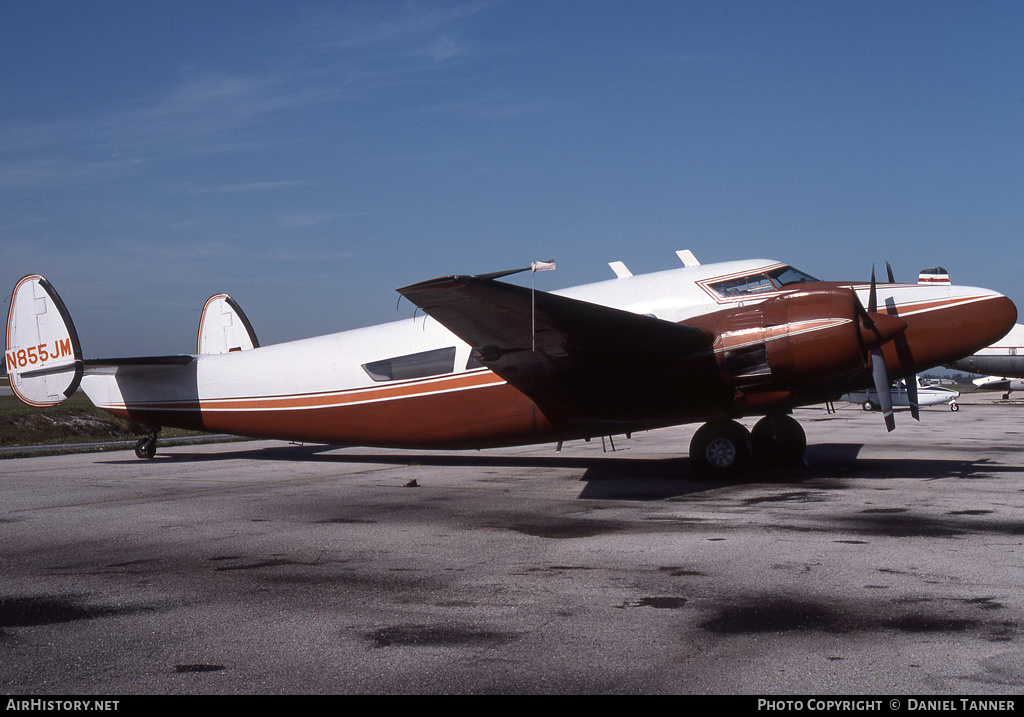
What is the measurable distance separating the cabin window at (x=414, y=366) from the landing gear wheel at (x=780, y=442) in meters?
6.04

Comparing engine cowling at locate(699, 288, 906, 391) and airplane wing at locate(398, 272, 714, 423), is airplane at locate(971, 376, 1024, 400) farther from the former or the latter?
airplane wing at locate(398, 272, 714, 423)

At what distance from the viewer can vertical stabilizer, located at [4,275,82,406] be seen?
741 inches

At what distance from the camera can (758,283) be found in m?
14.0

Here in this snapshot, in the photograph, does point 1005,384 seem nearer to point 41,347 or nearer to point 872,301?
point 872,301

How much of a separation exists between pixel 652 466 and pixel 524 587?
33.9 feet

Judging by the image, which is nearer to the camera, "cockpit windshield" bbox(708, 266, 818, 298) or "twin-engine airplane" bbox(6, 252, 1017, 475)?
"twin-engine airplane" bbox(6, 252, 1017, 475)

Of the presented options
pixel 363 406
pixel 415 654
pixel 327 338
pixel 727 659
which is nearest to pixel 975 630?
pixel 727 659

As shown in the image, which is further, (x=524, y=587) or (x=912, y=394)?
(x=912, y=394)

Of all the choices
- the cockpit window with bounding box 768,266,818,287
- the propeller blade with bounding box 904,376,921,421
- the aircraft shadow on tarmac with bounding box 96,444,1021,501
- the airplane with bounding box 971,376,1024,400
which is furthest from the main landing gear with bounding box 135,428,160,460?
the airplane with bounding box 971,376,1024,400

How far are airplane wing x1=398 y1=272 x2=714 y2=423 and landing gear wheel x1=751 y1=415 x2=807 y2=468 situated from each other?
294cm

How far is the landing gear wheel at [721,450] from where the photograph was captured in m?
13.9

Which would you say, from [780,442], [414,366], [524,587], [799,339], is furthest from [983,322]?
[524,587]

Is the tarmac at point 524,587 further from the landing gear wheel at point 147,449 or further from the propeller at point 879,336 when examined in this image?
the landing gear wheel at point 147,449
